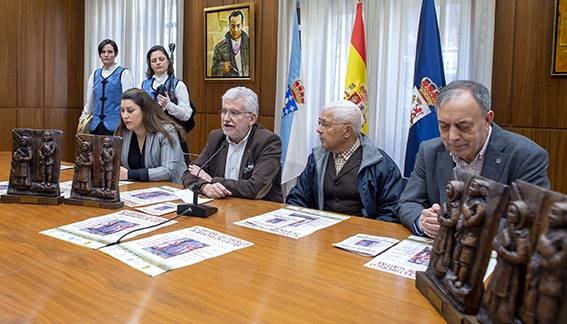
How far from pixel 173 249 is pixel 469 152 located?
1.16m

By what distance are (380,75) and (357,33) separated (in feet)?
1.23

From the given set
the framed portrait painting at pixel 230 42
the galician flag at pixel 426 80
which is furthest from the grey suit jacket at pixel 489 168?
the framed portrait painting at pixel 230 42

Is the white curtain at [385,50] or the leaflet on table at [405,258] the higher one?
the white curtain at [385,50]

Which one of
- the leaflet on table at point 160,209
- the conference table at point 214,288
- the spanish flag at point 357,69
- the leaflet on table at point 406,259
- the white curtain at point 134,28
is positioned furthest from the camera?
the white curtain at point 134,28

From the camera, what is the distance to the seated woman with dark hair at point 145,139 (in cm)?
291

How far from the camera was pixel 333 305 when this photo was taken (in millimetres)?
1136

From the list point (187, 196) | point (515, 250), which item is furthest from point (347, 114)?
point (515, 250)

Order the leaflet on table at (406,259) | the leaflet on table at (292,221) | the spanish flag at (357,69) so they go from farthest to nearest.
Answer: the spanish flag at (357,69), the leaflet on table at (292,221), the leaflet on table at (406,259)

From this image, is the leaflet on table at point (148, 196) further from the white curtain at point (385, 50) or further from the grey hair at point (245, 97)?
the white curtain at point (385, 50)

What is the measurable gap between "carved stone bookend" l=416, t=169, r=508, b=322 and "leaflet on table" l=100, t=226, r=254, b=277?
659mm

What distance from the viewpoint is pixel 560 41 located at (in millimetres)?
3184

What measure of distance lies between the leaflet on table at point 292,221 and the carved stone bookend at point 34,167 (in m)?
0.88

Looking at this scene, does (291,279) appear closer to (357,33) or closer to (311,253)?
(311,253)

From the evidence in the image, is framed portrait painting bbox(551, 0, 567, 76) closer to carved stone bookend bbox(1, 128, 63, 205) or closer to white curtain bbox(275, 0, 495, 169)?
A: white curtain bbox(275, 0, 495, 169)
